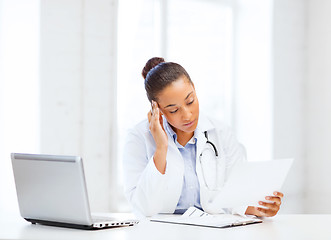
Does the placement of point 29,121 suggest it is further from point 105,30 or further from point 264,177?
point 264,177

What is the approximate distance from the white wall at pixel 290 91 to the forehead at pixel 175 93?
2.69 m

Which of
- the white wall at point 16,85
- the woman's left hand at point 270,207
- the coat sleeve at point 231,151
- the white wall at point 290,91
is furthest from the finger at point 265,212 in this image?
the white wall at point 290,91

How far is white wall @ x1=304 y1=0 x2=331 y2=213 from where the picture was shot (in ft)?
15.8

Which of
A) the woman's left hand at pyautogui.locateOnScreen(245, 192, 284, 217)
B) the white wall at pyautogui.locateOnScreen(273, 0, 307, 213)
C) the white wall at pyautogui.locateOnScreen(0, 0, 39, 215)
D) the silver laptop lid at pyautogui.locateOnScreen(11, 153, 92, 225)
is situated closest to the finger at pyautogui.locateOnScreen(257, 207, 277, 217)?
the woman's left hand at pyautogui.locateOnScreen(245, 192, 284, 217)

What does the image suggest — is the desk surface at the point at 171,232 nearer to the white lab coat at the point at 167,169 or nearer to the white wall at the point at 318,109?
the white lab coat at the point at 167,169

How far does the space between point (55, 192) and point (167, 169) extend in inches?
28.9

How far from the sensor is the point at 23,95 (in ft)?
11.6

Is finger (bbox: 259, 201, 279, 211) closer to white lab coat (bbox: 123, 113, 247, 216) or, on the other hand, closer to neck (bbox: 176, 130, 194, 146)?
white lab coat (bbox: 123, 113, 247, 216)

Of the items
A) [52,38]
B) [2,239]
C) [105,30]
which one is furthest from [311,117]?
[2,239]

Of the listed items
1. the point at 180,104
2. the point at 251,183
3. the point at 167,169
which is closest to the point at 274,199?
the point at 251,183

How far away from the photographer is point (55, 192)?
1.67m

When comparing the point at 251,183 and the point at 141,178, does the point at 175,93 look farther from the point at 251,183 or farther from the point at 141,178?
the point at 251,183

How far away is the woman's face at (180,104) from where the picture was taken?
91.4 inches

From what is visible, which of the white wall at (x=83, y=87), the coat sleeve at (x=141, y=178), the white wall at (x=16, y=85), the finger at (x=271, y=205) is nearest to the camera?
the finger at (x=271, y=205)
